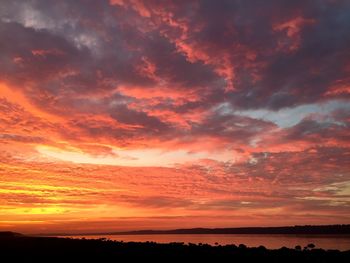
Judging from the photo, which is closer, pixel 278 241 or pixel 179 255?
pixel 179 255

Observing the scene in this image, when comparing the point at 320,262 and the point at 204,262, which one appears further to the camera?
the point at 204,262

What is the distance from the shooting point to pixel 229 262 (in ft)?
95.3

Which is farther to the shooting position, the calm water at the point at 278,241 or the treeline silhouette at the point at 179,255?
the calm water at the point at 278,241

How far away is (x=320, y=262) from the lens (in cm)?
2706

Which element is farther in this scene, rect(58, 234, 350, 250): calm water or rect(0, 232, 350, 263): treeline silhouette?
rect(58, 234, 350, 250): calm water

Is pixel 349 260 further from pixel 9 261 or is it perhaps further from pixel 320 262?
pixel 9 261

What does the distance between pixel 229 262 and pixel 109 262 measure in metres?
8.89

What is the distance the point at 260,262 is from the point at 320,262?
413 cm

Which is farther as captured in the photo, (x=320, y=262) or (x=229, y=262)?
(x=229, y=262)

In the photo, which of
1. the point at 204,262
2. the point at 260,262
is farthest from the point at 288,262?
the point at 204,262

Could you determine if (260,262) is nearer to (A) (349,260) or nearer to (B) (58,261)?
(A) (349,260)

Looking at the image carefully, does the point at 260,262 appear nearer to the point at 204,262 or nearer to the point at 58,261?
the point at 204,262

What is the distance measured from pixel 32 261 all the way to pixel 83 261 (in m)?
3.71

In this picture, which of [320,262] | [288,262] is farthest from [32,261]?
[320,262]
